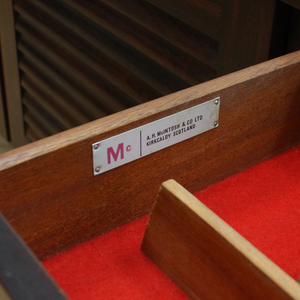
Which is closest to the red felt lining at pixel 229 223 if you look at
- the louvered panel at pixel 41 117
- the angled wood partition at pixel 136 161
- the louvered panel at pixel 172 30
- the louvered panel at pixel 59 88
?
the angled wood partition at pixel 136 161

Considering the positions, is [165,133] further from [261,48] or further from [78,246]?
[261,48]

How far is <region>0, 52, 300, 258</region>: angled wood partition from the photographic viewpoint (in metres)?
0.88

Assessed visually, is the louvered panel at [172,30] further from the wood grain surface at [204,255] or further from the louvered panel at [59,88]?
the wood grain surface at [204,255]

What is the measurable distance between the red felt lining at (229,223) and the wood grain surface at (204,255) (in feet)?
0.15

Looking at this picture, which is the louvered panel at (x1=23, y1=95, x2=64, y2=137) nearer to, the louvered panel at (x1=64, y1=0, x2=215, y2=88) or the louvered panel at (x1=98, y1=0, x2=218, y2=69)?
the louvered panel at (x1=64, y1=0, x2=215, y2=88)

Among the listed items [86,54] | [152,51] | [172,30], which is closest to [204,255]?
[172,30]

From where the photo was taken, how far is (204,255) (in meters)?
0.87

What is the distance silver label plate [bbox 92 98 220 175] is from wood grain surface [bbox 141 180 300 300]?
123 mm

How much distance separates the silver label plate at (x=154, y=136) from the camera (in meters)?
0.95

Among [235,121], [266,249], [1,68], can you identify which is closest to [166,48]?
[235,121]

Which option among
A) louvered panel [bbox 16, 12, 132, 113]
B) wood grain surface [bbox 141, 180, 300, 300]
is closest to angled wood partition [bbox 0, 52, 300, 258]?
wood grain surface [bbox 141, 180, 300, 300]

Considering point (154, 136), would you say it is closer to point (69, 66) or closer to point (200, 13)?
point (200, 13)

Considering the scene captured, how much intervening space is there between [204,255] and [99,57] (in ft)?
5.28

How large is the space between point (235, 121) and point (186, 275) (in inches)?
15.3
